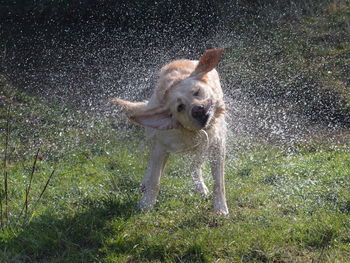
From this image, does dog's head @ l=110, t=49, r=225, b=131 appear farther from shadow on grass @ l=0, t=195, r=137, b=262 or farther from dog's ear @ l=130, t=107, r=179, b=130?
shadow on grass @ l=0, t=195, r=137, b=262

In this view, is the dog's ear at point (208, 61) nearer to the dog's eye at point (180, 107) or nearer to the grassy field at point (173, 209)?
the dog's eye at point (180, 107)

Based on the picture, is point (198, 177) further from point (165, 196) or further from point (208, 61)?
point (208, 61)

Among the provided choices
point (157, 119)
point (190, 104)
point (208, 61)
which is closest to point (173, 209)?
point (157, 119)

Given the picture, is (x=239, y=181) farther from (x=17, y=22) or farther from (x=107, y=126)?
(x=17, y=22)

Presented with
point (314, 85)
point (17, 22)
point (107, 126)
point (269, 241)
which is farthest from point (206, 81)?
point (17, 22)

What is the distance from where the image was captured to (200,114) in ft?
15.6

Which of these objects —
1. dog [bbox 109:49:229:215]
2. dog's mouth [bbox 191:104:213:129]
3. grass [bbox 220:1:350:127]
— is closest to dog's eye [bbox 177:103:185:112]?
dog [bbox 109:49:229:215]

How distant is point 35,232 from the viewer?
4535 mm

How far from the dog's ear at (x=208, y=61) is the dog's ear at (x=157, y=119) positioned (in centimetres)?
48

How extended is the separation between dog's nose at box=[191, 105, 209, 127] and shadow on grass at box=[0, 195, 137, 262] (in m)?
1.10

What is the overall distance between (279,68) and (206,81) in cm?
754

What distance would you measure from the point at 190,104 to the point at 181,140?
0.62m

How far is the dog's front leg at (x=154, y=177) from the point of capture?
5391 millimetres

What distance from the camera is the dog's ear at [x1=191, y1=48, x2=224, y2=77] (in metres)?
4.81
